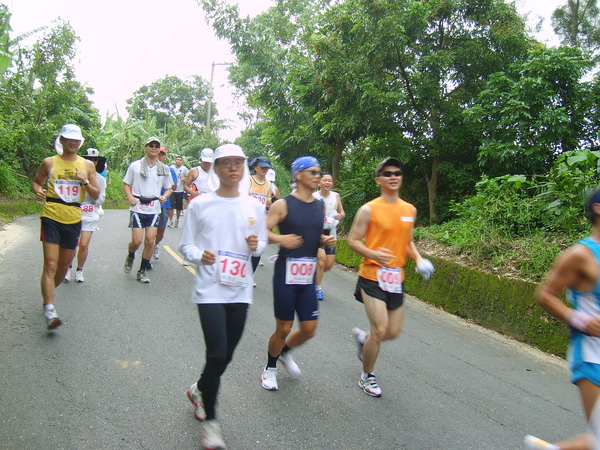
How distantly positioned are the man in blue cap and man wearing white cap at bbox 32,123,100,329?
8.22 feet

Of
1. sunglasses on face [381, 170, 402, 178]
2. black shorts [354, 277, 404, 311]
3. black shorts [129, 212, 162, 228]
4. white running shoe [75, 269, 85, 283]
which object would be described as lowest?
white running shoe [75, 269, 85, 283]

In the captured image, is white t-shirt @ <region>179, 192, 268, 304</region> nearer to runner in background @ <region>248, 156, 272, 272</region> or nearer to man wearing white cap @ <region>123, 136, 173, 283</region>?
runner in background @ <region>248, 156, 272, 272</region>

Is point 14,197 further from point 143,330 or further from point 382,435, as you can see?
point 382,435

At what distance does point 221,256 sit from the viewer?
3.47m

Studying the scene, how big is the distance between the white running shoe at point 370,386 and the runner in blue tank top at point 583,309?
1.69 m

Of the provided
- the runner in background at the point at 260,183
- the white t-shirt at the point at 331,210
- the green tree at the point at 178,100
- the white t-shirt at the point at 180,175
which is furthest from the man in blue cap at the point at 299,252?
the green tree at the point at 178,100

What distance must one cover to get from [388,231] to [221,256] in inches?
63.0

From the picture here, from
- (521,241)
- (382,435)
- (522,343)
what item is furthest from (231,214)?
(521,241)

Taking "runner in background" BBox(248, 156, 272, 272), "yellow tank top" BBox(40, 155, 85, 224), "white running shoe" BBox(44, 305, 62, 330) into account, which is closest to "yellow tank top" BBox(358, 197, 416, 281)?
"white running shoe" BBox(44, 305, 62, 330)

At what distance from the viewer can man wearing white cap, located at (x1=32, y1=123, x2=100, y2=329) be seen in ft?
17.7

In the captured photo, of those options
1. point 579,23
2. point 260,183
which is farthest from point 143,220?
point 579,23

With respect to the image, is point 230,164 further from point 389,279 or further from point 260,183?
point 260,183

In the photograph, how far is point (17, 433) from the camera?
339 cm

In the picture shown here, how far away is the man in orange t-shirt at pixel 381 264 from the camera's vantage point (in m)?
4.37
